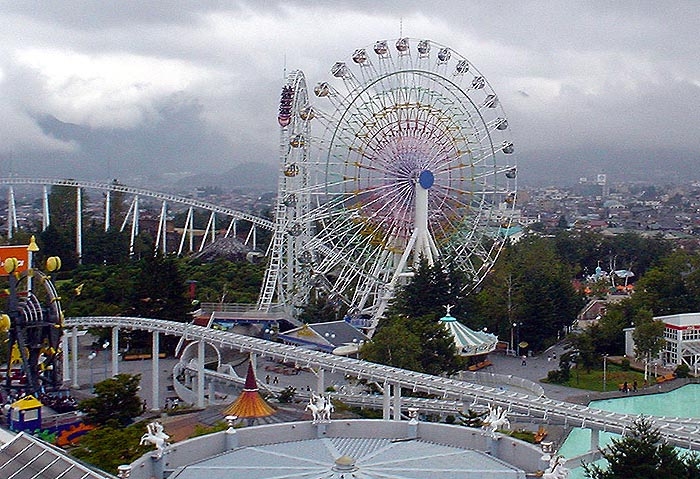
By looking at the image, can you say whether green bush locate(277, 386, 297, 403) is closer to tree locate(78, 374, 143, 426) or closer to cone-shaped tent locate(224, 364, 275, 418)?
tree locate(78, 374, 143, 426)

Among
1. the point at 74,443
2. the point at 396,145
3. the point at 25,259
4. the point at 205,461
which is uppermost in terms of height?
the point at 396,145

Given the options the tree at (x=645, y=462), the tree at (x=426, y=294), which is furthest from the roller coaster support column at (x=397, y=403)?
the tree at (x=426, y=294)

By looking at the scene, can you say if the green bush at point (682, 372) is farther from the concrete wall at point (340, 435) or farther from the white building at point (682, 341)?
the concrete wall at point (340, 435)

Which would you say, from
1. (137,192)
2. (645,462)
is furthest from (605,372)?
(137,192)

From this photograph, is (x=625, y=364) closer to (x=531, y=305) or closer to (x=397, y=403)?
(x=531, y=305)

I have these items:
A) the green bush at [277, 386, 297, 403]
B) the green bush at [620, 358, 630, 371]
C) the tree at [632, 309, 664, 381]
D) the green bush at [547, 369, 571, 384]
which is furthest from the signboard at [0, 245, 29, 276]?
the green bush at [620, 358, 630, 371]

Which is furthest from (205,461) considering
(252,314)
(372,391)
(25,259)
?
(252,314)

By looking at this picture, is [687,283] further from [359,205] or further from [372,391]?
[372,391]
